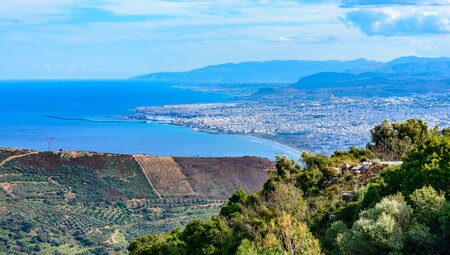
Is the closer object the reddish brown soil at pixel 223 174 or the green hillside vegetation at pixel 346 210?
the green hillside vegetation at pixel 346 210

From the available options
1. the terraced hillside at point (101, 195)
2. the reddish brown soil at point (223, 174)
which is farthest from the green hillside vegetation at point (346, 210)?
the reddish brown soil at point (223, 174)

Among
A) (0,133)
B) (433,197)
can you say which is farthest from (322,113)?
(433,197)

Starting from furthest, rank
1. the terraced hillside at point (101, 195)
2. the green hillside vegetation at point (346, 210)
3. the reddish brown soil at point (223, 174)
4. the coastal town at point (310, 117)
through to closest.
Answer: the coastal town at point (310, 117) < the reddish brown soil at point (223, 174) < the terraced hillside at point (101, 195) < the green hillside vegetation at point (346, 210)

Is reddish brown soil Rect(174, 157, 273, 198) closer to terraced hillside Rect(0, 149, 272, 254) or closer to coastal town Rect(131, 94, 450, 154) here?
terraced hillside Rect(0, 149, 272, 254)

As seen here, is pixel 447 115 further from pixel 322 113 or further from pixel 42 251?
pixel 42 251

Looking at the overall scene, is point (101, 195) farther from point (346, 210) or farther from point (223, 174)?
point (346, 210)

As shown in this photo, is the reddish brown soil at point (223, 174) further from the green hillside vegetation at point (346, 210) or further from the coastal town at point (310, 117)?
the green hillside vegetation at point (346, 210)

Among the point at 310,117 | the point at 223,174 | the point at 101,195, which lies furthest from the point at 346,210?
the point at 310,117
